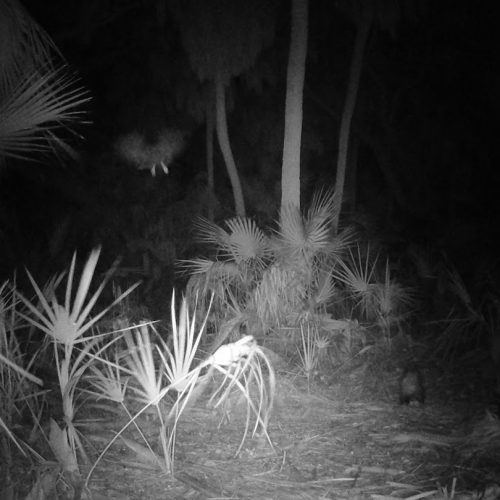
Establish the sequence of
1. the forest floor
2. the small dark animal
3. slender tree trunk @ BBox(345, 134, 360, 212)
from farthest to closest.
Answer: slender tree trunk @ BBox(345, 134, 360, 212) < the small dark animal < the forest floor

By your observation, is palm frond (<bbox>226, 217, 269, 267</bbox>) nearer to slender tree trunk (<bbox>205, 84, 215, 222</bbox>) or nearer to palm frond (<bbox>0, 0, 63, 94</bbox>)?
palm frond (<bbox>0, 0, 63, 94</bbox>)

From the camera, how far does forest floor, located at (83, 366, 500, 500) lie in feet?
12.4

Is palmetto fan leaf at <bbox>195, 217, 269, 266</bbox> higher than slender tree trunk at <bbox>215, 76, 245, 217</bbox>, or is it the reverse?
slender tree trunk at <bbox>215, 76, 245, 217</bbox>

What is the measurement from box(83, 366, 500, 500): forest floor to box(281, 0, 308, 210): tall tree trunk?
11.8 ft

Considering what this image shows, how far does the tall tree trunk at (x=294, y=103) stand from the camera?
862 cm

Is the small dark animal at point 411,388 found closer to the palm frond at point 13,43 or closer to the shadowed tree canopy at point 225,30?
the palm frond at point 13,43

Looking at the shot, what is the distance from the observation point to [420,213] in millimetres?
15422

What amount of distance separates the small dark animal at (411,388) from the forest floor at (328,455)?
79mm

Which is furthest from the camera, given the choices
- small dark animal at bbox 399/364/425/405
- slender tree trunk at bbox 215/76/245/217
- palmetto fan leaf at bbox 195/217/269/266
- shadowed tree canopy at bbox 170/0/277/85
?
slender tree trunk at bbox 215/76/245/217

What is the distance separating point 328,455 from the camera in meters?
4.43

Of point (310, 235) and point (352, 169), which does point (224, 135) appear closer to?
point (352, 169)

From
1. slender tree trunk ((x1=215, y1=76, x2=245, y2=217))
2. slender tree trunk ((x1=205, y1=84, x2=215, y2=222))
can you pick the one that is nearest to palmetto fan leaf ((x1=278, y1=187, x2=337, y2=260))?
slender tree trunk ((x1=215, y1=76, x2=245, y2=217))

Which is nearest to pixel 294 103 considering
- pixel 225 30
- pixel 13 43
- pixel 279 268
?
pixel 279 268

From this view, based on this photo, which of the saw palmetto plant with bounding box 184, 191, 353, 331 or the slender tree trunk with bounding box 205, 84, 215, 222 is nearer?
the saw palmetto plant with bounding box 184, 191, 353, 331
